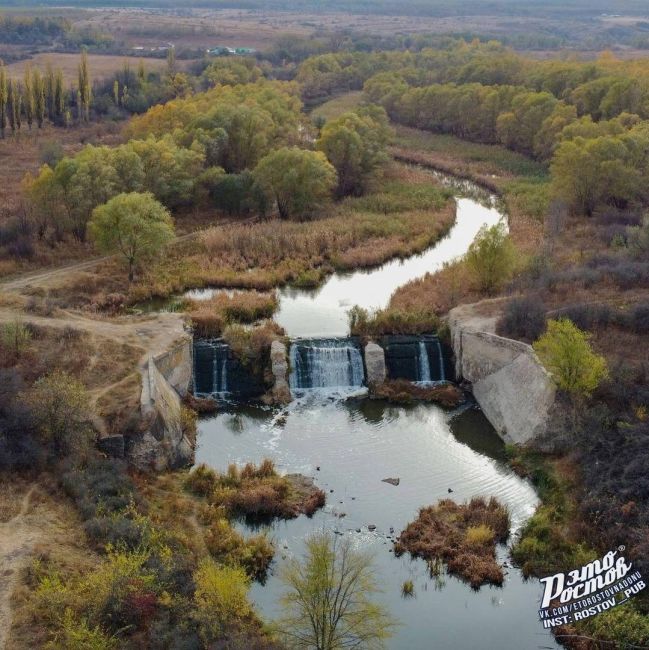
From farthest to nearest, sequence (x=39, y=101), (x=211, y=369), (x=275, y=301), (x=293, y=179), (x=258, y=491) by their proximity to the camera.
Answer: (x=39, y=101) < (x=293, y=179) < (x=275, y=301) < (x=211, y=369) < (x=258, y=491)

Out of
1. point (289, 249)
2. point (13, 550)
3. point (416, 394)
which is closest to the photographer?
point (13, 550)

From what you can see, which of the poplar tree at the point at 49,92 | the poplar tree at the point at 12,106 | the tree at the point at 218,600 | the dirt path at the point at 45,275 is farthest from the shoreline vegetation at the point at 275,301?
the poplar tree at the point at 49,92

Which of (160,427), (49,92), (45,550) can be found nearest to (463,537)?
(160,427)

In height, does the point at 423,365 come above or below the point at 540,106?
below

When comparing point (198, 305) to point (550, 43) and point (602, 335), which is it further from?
point (550, 43)

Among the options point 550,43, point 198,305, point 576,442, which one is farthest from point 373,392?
point 550,43

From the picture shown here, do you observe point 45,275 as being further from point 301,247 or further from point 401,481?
point 401,481
